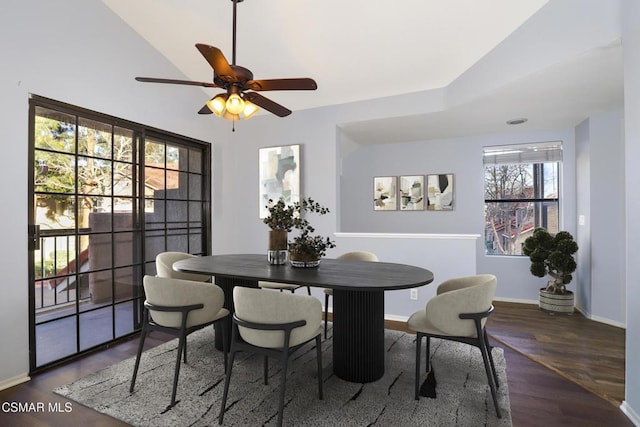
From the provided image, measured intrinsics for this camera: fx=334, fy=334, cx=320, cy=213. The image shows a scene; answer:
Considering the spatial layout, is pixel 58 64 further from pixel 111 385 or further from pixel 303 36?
pixel 111 385

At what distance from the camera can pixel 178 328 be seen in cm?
214

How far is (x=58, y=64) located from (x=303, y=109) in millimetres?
2458

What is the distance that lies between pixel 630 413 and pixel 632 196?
4.11 ft

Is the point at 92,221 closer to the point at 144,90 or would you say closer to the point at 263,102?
the point at 144,90

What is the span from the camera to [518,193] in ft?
15.7

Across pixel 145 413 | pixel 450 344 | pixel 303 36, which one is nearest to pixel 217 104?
pixel 303 36

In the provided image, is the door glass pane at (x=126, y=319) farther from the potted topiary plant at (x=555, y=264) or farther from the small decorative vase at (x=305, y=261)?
the potted topiary plant at (x=555, y=264)

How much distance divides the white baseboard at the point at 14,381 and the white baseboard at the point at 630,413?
392 centimetres

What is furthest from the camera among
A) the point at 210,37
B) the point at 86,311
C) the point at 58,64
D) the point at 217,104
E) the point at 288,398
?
the point at 210,37

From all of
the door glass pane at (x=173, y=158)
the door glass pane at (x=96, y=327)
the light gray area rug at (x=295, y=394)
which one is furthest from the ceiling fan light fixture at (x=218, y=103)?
the door glass pane at (x=96, y=327)

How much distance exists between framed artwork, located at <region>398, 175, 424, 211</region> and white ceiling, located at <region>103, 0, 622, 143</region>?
4.05ft

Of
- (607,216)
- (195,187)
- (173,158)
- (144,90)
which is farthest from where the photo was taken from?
(195,187)

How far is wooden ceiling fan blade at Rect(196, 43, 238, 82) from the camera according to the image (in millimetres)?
1774

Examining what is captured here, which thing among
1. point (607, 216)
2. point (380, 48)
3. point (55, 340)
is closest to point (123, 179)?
point (55, 340)
